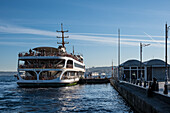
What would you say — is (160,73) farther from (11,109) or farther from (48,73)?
(11,109)

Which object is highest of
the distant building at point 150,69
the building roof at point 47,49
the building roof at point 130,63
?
the building roof at point 47,49

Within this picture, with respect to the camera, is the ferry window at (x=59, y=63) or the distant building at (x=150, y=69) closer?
the distant building at (x=150, y=69)

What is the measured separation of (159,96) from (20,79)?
31.1 meters

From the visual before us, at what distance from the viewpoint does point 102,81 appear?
220 ft

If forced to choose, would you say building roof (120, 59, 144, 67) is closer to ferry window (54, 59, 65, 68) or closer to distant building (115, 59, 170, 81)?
distant building (115, 59, 170, 81)

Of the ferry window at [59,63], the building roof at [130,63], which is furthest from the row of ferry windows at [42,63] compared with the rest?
the building roof at [130,63]

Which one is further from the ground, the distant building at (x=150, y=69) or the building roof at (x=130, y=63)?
the building roof at (x=130, y=63)

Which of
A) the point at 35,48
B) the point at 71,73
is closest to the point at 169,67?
the point at 71,73

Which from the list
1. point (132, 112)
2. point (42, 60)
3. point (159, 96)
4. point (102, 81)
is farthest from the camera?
point (102, 81)

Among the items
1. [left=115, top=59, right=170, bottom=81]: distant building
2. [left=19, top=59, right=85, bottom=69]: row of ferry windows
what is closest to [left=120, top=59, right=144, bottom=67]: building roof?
[left=115, top=59, right=170, bottom=81]: distant building

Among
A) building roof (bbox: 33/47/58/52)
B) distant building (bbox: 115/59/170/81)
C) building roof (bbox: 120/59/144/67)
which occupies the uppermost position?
building roof (bbox: 33/47/58/52)

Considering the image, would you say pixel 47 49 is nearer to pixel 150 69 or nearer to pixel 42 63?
pixel 42 63

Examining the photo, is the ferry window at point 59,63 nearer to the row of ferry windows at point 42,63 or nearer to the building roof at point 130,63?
the row of ferry windows at point 42,63

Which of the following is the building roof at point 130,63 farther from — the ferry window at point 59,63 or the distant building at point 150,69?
the ferry window at point 59,63
